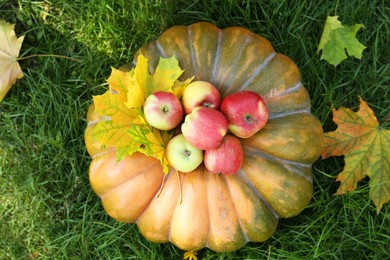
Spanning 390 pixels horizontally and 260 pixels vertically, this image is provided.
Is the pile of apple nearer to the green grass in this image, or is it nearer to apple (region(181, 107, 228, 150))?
apple (region(181, 107, 228, 150))

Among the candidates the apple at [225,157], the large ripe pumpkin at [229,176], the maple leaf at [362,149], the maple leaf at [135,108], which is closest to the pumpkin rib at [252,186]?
the large ripe pumpkin at [229,176]

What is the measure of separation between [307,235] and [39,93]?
1903 millimetres

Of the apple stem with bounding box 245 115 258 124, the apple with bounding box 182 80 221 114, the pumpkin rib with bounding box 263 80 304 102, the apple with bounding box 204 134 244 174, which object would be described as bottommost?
the apple with bounding box 204 134 244 174

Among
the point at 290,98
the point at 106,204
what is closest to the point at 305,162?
the point at 290,98

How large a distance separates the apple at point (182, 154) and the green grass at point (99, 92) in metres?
0.85

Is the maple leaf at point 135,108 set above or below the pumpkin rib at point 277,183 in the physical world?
above

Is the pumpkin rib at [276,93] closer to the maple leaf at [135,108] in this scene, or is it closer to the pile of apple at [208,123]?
the pile of apple at [208,123]

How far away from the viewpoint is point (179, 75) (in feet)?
7.41

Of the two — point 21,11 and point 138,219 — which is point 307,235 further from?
point 21,11

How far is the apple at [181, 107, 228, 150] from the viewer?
207 centimetres

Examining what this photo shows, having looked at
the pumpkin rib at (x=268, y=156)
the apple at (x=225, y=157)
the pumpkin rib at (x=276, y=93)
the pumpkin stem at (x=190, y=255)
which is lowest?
the pumpkin stem at (x=190, y=255)

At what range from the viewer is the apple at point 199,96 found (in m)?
2.19

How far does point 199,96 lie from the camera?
Answer: 2184 mm

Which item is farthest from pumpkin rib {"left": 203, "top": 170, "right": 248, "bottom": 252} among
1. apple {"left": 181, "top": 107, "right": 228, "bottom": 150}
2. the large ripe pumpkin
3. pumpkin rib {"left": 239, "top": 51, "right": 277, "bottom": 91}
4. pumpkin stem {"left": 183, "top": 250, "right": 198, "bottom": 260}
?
pumpkin rib {"left": 239, "top": 51, "right": 277, "bottom": 91}
